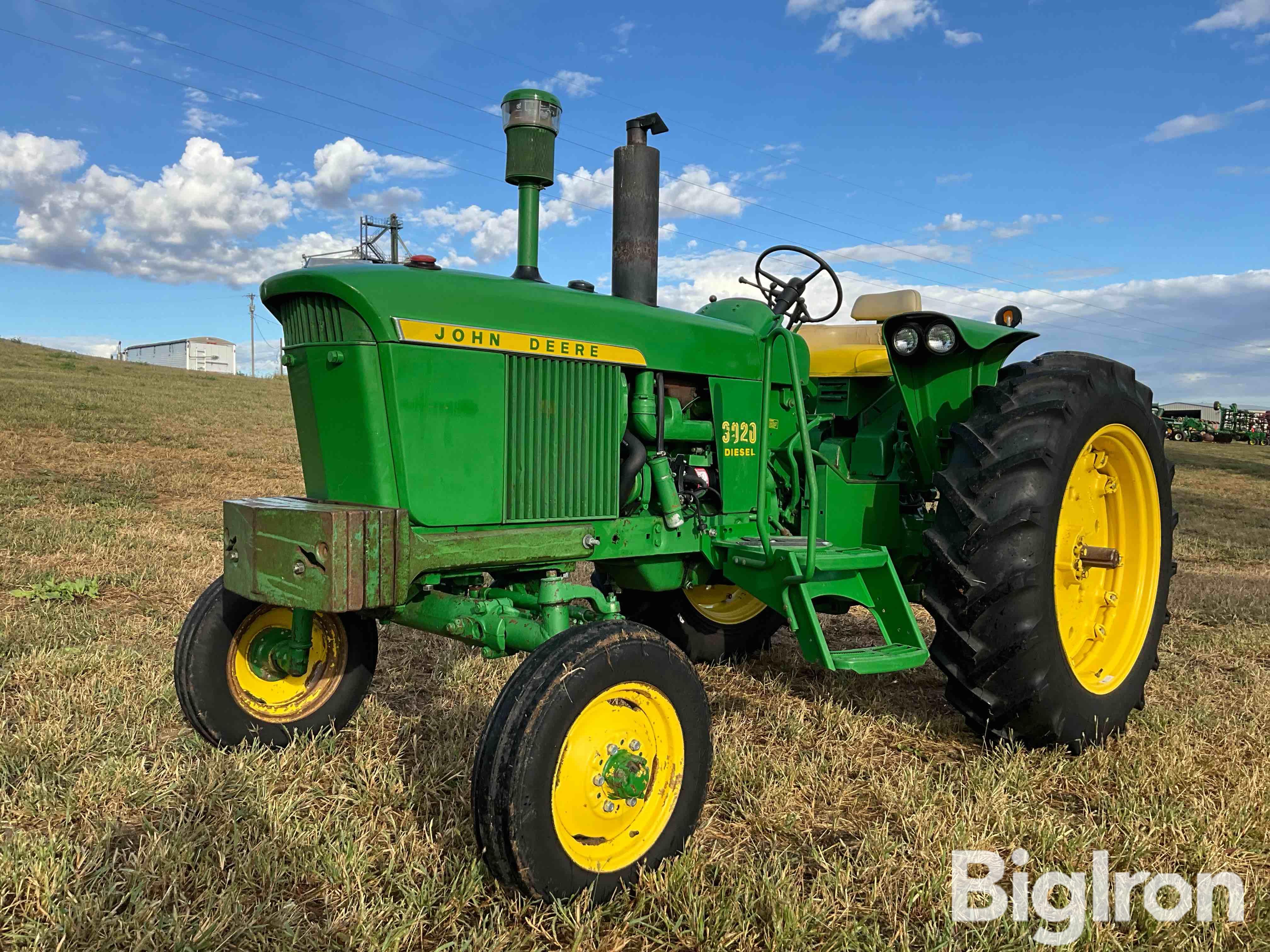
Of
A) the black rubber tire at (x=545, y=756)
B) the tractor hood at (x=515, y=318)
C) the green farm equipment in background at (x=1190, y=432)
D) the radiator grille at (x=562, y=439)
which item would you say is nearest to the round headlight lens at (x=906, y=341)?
the tractor hood at (x=515, y=318)

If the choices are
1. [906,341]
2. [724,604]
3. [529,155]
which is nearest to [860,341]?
[906,341]

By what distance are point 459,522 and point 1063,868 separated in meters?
2.06

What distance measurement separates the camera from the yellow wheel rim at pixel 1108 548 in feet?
12.1

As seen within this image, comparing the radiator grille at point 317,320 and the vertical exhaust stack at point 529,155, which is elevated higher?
the vertical exhaust stack at point 529,155

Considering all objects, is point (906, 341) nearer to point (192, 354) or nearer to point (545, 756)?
point (545, 756)

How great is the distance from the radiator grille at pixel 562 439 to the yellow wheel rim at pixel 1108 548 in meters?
1.90

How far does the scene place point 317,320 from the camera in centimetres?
266

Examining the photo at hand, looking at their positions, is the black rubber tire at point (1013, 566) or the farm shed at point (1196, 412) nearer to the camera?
the black rubber tire at point (1013, 566)

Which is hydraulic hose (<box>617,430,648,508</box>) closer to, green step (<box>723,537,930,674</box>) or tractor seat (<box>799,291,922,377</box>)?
green step (<box>723,537,930,674</box>)

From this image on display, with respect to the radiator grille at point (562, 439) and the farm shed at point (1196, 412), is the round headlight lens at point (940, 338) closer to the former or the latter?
the radiator grille at point (562, 439)

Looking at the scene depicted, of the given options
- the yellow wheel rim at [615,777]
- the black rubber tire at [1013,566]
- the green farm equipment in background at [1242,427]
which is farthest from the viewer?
the green farm equipment in background at [1242,427]

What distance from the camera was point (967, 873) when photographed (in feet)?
8.30

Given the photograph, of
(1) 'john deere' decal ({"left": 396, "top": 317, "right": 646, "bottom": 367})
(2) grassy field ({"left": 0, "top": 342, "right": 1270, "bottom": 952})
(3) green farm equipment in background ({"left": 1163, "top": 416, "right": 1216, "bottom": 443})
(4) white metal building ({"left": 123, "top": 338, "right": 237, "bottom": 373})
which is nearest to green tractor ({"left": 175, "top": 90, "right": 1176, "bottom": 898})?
(1) 'john deere' decal ({"left": 396, "top": 317, "right": 646, "bottom": 367})

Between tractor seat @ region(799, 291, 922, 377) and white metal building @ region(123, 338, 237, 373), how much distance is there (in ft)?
184
